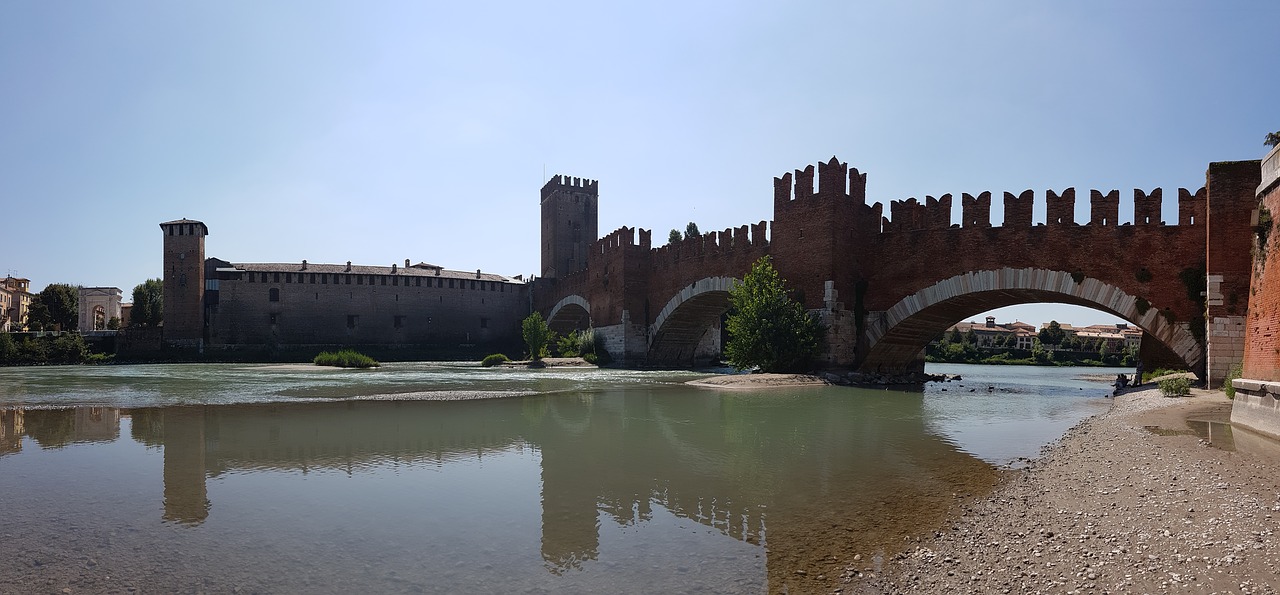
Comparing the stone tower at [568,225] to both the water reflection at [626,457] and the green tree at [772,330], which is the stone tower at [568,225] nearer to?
the green tree at [772,330]

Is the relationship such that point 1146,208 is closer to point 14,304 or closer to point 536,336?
point 536,336

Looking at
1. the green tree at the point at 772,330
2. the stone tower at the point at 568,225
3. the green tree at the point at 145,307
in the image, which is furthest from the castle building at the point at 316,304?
the green tree at the point at 772,330

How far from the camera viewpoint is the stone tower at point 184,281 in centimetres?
5703


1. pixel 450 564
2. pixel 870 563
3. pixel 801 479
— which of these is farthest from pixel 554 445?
pixel 870 563

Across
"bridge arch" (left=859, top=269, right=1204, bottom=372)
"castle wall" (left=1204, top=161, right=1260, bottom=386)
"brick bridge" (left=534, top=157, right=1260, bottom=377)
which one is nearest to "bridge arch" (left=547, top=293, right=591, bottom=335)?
"brick bridge" (left=534, top=157, right=1260, bottom=377)

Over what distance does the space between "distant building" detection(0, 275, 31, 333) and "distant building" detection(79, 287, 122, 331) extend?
6.72 m

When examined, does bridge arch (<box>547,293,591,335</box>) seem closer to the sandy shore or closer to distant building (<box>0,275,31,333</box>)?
the sandy shore

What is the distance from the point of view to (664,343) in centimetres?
4150

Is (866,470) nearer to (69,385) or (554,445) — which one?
(554,445)

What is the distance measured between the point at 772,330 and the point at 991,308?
8.03 meters

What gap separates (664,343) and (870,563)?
120 feet

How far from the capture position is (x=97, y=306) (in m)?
98.5

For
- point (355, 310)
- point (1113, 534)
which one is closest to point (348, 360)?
point (355, 310)

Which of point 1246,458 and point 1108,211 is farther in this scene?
point 1108,211
